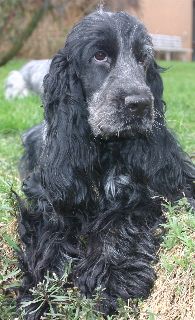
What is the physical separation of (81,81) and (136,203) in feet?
2.46

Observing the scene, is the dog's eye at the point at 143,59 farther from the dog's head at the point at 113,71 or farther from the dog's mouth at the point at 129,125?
the dog's mouth at the point at 129,125

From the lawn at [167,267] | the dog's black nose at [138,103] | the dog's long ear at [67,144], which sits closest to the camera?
the lawn at [167,267]

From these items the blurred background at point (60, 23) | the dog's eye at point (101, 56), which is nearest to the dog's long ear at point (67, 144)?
the dog's eye at point (101, 56)

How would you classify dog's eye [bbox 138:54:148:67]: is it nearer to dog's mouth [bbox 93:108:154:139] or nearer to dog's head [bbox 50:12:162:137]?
dog's head [bbox 50:12:162:137]

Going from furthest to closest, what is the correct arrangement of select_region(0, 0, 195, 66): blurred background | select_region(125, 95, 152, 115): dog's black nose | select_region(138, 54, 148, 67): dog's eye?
select_region(0, 0, 195, 66): blurred background < select_region(138, 54, 148, 67): dog's eye < select_region(125, 95, 152, 115): dog's black nose

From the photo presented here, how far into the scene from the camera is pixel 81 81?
3.60m

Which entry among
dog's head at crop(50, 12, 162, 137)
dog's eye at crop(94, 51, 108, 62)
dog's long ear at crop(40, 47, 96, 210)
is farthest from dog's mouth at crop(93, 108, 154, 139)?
dog's eye at crop(94, 51, 108, 62)

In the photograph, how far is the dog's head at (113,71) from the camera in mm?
3297

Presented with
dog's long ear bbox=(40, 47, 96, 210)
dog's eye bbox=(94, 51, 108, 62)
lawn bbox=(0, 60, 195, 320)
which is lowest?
lawn bbox=(0, 60, 195, 320)

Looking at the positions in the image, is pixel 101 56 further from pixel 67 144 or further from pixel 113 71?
pixel 67 144

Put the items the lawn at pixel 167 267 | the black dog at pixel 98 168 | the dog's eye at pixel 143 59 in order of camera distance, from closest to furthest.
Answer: the lawn at pixel 167 267, the black dog at pixel 98 168, the dog's eye at pixel 143 59

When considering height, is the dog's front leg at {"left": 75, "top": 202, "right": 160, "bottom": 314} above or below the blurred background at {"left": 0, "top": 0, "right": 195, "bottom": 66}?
above

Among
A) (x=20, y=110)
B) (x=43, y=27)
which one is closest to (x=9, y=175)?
(x=20, y=110)

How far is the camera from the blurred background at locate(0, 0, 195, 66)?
14.1 metres
